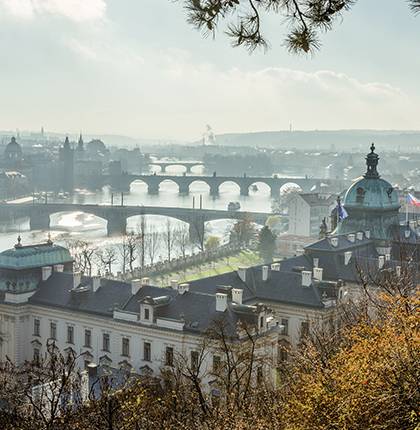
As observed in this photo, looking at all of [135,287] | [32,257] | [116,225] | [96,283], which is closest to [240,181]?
[116,225]

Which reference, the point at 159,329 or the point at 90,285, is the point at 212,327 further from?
the point at 90,285

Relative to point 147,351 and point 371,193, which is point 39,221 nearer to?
point 371,193

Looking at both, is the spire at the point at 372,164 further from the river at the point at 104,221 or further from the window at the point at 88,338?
the river at the point at 104,221

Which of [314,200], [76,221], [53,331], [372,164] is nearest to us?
[53,331]

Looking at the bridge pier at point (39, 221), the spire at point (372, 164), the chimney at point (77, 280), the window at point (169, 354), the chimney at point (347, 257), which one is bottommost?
the bridge pier at point (39, 221)

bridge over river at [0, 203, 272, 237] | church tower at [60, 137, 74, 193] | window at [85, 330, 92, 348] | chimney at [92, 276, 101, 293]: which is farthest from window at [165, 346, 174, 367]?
church tower at [60, 137, 74, 193]

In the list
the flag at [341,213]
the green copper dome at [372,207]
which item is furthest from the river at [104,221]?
the green copper dome at [372,207]

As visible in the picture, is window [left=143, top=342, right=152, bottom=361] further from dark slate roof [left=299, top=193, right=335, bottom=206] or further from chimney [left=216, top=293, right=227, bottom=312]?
dark slate roof [left=299, top=193, right=335, bottom=206]
